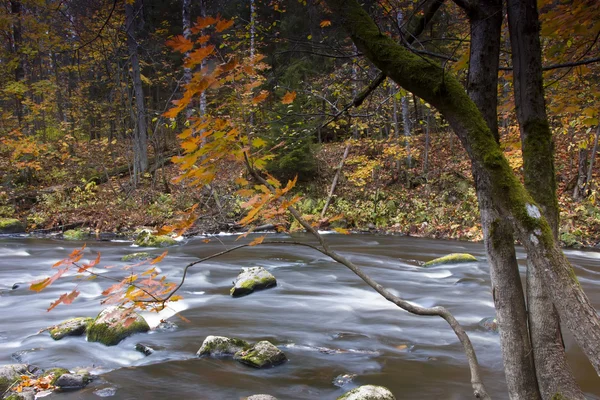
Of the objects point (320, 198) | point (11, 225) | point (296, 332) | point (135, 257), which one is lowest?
point (296, 332)

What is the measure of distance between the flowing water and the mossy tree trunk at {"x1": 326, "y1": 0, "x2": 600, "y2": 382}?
10.1ft

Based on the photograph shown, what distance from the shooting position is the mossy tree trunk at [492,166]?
5.57ft

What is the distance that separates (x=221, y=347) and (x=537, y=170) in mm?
4237

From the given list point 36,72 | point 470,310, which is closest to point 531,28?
point 470,310

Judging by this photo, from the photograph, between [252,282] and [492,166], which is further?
[252,282]

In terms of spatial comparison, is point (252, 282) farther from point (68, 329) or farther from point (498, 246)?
point (498, 246)

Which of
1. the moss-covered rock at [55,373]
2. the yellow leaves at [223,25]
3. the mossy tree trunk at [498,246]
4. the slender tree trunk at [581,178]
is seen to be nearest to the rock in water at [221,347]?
the moss-covered rock at [55,373]

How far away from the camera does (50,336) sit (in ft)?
19.0

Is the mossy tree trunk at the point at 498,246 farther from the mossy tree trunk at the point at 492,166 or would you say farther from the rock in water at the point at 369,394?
the rock in water at the point at 369,394

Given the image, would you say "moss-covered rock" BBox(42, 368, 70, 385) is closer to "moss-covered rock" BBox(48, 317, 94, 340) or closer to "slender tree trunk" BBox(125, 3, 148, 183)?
"moss-covered rock" BBox(48, 317, 94, 340)

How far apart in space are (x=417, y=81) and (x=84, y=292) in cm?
801

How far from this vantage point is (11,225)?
14.0m

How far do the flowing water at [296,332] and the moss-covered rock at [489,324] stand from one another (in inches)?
4.3

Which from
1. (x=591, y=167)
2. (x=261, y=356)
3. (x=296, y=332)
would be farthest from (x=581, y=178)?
(x=261, y=356)
